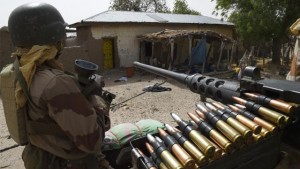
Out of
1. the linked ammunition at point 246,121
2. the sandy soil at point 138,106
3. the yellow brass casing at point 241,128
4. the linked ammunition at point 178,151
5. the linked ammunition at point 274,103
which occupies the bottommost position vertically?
the sandy soil at point 138,106

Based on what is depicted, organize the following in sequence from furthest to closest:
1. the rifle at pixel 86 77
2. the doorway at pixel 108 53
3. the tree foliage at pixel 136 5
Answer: the tree foliage at pixel 136 5 → the doorway at pixel 108 53 → the rifle at pixel 86 77

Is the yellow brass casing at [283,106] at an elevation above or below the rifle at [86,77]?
below

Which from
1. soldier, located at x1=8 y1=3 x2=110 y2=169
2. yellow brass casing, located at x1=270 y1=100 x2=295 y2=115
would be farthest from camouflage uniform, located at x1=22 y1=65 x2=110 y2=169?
yellow brass casing, located at x1=270 y1=100 x2=295 y2=115

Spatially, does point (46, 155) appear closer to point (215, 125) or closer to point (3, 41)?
point (215, 125)

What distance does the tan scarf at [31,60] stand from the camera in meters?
1.67

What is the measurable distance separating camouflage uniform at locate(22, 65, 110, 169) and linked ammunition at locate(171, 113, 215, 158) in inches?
22.8

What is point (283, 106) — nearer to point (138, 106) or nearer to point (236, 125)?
point (236, 125)

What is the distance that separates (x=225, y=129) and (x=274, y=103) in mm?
370

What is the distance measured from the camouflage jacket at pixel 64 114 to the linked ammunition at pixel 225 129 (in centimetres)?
78

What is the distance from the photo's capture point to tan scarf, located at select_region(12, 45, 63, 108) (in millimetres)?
1665

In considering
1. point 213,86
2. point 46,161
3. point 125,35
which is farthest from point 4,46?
point 46,161

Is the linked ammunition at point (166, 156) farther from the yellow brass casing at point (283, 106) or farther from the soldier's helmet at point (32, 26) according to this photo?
the soldier's helmet at point (32, 26)

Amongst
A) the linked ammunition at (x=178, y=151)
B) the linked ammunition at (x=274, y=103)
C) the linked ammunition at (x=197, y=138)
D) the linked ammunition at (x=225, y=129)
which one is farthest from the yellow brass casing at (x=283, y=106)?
the linked ammunition at (x=178, y=151)

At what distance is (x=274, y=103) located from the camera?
1848 mm
